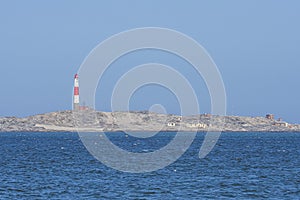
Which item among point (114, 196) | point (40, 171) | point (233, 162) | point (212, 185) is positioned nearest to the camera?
point (114, 196)

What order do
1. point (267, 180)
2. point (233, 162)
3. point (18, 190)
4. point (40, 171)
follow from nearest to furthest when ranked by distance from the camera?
1. point (18, 190)
2. point (267, 180)
3. point (40, 171)
4. point (233, 162)

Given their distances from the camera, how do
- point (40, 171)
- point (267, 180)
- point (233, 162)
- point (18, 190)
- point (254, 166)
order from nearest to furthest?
point (18, 190), point (267, 180), point (40, 171), point (254, 166), point (233, 162)

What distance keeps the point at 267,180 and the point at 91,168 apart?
20868 mm

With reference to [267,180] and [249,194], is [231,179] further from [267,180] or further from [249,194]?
[249,194]

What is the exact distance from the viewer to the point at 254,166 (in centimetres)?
7994

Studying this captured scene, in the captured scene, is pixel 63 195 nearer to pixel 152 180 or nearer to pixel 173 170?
pixel 152 180

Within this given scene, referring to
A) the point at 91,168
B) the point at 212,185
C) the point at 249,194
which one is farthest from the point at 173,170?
the point at 249,194

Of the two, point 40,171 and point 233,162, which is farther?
point 233,162

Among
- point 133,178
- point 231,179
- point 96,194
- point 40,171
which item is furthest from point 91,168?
point 96,194

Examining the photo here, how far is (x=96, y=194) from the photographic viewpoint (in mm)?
52688

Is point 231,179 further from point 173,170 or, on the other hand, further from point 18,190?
point 18,190

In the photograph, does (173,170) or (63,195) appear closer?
(63,195)

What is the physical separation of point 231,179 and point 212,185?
17.4 feet

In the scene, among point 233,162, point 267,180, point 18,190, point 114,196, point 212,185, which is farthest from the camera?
point 233,162
